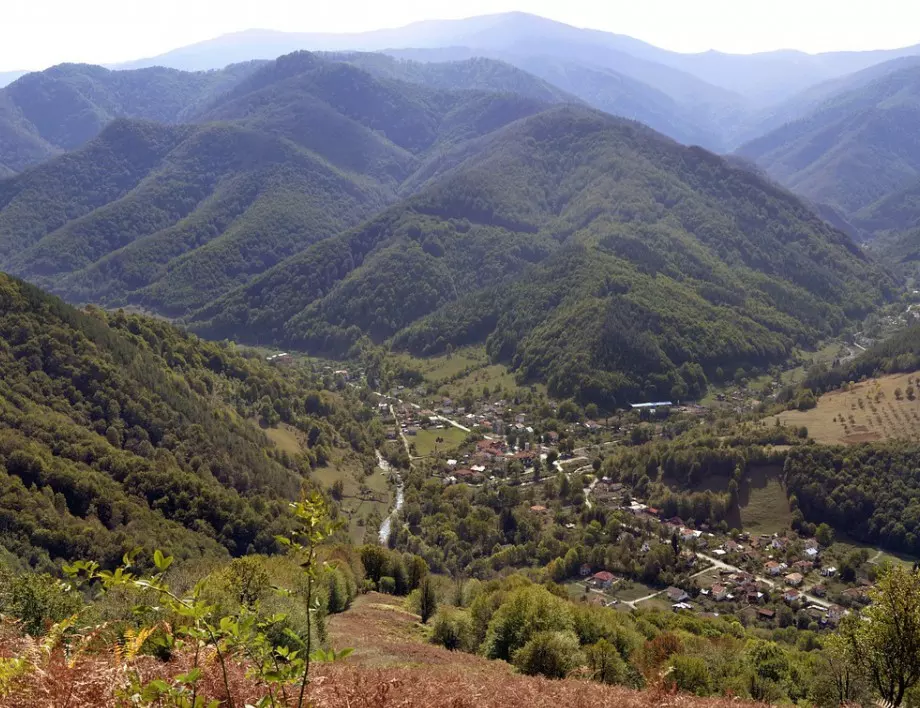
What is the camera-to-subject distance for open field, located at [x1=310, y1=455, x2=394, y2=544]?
101 meters

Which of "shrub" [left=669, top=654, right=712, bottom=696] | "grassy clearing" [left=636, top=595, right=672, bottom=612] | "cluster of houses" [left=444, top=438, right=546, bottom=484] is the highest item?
"shrub" [left=669, top=654, right=712, bottom=696]

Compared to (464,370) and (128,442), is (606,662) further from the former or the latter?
(464,370)

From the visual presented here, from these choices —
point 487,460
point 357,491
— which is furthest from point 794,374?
point 357,491

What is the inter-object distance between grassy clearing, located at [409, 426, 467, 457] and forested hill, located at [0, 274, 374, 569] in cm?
967

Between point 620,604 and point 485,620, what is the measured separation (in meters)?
35.9

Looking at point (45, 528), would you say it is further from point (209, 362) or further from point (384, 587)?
point (209, 362)

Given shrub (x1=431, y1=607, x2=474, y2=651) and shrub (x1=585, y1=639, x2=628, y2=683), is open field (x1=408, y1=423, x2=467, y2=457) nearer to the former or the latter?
shrub (x1=431, y1=607, x2=474, y2=651)

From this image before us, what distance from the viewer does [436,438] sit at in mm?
133750

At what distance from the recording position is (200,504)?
80.8m

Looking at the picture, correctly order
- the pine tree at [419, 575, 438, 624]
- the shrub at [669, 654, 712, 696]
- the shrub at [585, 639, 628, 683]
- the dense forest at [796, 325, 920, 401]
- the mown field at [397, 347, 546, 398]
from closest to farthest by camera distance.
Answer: the shrub at [585, 639, 628, 683] → the shrub at [669, 654, 712, 696] → the pine tree at [419, 575, 438, 624] → the dense forest at [796, 325, 920, 401] → the mown field at [397, 347, 546, 398]

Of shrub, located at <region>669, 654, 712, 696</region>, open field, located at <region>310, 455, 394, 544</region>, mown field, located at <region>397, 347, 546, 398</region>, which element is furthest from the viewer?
mown field, located at <region>397, 347, 546, 398</region>

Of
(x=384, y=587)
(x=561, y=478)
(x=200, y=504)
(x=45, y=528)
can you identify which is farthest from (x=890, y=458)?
(x=45, y=528)

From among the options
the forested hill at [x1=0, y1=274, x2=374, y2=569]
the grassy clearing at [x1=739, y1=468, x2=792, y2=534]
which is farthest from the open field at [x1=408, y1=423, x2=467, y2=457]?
the grassy clearing at [x1=739, y1=468, x2=792, y2=534]

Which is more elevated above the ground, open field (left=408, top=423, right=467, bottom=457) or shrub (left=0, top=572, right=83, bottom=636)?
shrub (left=0, top=572, right=83, bottom=636)
